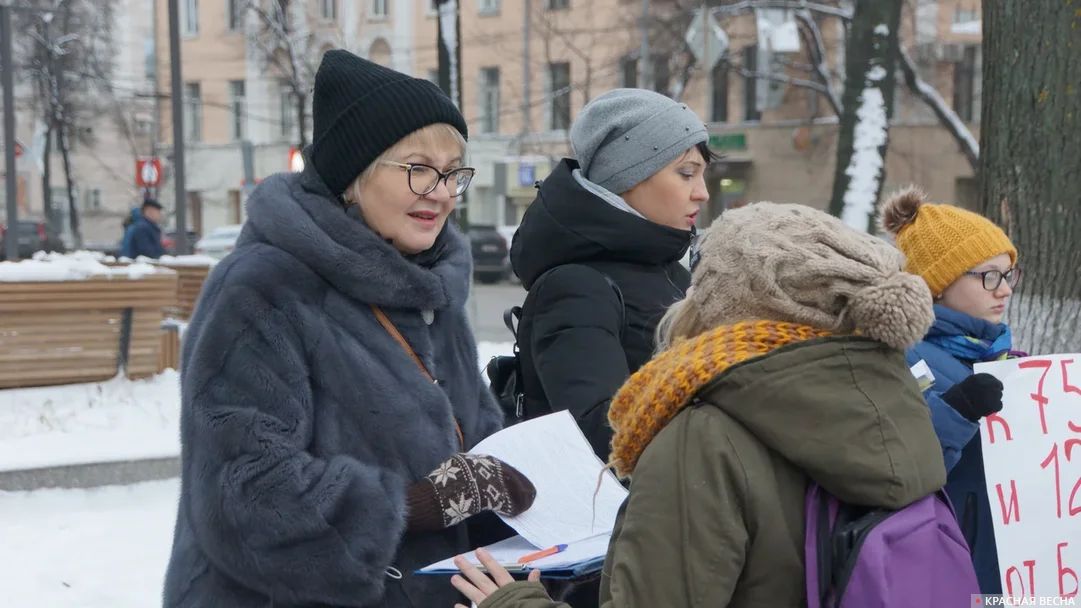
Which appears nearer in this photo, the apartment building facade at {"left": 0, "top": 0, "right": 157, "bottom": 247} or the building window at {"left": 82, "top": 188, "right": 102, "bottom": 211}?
the apartment building facade at {"left": 0, "top": 0, "right": 157, "bottom": 247}

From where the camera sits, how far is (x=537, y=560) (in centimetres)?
211

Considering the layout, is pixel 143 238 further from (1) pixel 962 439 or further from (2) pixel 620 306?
(1) pixel 962 439

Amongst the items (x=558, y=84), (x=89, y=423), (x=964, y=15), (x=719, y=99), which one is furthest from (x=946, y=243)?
(x=558, y=84)

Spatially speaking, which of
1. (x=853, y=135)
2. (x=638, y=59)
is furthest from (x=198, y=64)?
(x=853, y=135)

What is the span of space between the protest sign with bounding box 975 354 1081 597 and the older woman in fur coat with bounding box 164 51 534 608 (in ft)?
3.44

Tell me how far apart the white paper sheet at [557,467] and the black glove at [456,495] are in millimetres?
77

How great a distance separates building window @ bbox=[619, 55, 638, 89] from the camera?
1285 inches

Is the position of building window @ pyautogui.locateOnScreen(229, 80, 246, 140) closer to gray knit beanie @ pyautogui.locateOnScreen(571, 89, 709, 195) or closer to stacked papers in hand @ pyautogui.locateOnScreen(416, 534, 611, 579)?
gray knit beanie @ pyautogui.locateOnScreen(571, 89, 709, 195)

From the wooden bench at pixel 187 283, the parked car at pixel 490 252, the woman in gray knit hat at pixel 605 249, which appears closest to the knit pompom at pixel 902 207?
the woman in gray knit hat at pixel 605 249

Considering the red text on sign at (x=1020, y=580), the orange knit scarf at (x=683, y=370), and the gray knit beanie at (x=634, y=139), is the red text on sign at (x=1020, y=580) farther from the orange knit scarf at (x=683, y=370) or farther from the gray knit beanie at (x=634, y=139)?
the gray knit beanie at (x=634, y=139)

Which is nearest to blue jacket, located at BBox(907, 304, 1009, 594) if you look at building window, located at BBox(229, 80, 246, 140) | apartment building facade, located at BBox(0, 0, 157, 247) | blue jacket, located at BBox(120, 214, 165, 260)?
blue jacket, located at BBox(120, 214, 165, 260)

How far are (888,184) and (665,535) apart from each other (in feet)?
101

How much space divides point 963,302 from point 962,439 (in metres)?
0.60

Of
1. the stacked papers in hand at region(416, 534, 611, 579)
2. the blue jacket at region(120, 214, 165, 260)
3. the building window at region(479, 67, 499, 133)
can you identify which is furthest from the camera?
the building window at region(479, 67, 499, 133)
